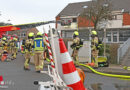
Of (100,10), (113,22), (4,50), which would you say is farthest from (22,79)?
(113,22)

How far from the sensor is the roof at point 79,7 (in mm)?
37581

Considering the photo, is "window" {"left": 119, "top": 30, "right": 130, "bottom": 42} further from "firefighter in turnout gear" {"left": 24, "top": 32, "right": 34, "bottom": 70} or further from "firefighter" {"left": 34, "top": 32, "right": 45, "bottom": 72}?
"firefighter" {"left": 34, "top": 32, "right": 45, "bottom": 72}

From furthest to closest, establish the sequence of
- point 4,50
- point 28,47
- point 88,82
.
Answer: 1. point 4,50
2. point 28,47
3. point 88,82

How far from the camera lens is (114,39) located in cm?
3681

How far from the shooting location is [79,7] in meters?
44.3

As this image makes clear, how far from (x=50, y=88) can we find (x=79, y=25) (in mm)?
38137

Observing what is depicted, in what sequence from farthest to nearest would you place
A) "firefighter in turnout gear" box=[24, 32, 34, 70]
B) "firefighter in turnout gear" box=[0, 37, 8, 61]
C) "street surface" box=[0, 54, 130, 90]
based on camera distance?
"firefighter in turnout gear" box=[0, 37, 8, 61]
"firefighter in turnout gear" box=[24, 32, 34, 70]
"street surface" box=[0, 54, 130, 90]

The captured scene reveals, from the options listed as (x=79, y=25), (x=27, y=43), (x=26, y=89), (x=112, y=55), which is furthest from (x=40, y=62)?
(x=79, y=25)

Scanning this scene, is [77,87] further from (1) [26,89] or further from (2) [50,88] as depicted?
(1) [26,89]

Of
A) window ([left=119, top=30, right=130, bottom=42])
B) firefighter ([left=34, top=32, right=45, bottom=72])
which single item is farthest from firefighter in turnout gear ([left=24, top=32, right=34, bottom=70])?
window ([left=119, top=30, right=130, bottom=42])

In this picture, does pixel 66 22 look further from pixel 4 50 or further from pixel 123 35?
pixel 4 50

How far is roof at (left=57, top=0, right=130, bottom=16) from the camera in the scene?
37581 millimetres

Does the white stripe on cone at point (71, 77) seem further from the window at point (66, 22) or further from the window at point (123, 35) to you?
the window at point (66, 22)

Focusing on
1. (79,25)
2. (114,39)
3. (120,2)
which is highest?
(120,2)
